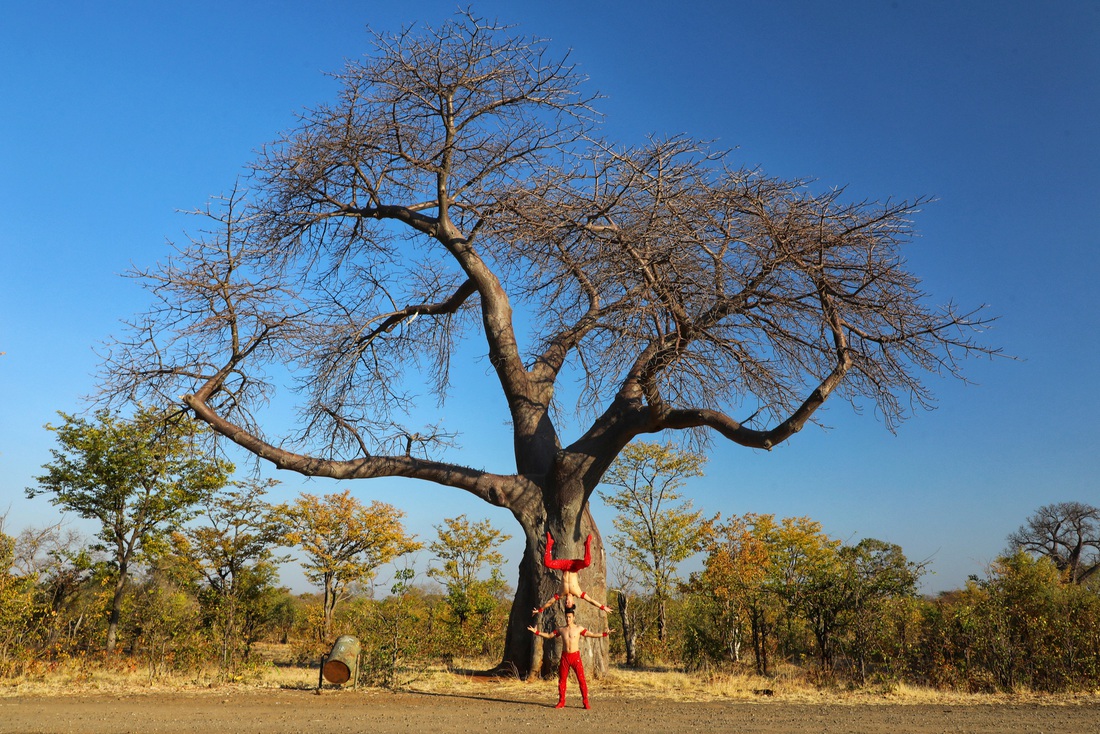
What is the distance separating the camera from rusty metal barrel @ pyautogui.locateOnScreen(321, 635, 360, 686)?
8406mm

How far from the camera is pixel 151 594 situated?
534 inches

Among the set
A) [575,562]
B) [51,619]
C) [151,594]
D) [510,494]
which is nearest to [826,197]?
[575,562]

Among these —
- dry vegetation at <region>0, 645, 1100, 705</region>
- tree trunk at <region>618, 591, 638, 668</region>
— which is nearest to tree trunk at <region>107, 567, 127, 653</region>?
dry vegetation at <region>0, 645, 1100, 705</region>

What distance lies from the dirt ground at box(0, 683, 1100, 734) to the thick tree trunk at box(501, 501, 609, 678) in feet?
4.55

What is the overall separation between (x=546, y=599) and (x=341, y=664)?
2725 millimetres

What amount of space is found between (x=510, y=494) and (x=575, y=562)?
2582 millimetres

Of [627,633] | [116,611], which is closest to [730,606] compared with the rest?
[627,633]

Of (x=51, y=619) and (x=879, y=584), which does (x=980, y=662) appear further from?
(x=51, y=619)

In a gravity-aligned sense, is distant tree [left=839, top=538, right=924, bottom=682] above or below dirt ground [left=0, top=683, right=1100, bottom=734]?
above

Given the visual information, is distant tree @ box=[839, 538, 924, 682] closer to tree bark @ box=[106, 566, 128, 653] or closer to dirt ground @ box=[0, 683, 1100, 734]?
dirt ground @ box=[0, 683, 1100, 734]

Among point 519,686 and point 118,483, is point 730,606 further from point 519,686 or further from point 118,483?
point 118,483

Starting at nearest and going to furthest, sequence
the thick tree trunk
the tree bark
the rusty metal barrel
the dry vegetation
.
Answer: the dry vegetation < the rusty metal barrel < the thick tree trunk < the tree bark

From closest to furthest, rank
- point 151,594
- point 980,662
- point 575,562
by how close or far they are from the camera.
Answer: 1. point 575,562
2. point 980,662
3. point 151,594

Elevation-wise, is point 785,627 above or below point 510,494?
below
